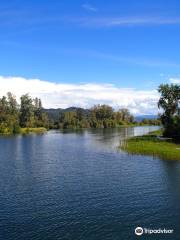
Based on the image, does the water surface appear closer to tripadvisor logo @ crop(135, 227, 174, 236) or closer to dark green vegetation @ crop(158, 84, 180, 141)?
tripadvisor logo @ crop(135, 227, 174, 236)

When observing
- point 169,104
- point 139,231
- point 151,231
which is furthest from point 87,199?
point 169,104

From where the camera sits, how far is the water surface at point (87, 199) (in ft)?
119

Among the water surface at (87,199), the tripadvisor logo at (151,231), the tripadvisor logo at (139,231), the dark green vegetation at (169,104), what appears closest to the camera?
the tripadvisor logo at (139,231)

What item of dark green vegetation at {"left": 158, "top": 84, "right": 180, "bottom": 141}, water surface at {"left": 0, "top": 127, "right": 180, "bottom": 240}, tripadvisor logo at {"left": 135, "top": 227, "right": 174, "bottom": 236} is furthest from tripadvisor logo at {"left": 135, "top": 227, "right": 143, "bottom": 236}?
dark green vegetation at {"left": 158, "top": 84, "right": 180, "bottom": 141}

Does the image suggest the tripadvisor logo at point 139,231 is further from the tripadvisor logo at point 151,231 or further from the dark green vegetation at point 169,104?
the dark green vegetation at point 169,104

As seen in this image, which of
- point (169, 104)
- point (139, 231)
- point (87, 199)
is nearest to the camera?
point (139, 231)

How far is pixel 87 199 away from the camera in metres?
47.0

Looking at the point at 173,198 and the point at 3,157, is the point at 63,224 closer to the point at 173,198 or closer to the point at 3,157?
the point at 173,198

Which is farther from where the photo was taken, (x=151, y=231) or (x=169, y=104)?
(x=169, y=104)

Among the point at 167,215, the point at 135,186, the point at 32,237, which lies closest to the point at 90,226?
the point at 32,237

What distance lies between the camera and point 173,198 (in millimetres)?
47562

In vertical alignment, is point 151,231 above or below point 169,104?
below

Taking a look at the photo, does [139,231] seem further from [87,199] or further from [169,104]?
[169,104]

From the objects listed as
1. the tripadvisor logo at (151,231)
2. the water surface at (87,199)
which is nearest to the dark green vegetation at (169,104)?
the water surface at (87,199)
